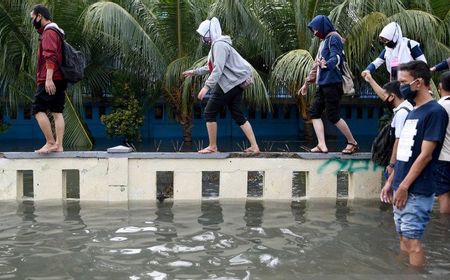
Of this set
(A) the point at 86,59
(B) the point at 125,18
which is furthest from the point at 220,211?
(A) the point at 86,59

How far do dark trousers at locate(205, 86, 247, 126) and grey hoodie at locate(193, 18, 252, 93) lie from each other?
0.23 ft

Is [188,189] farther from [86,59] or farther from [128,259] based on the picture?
[86,59]

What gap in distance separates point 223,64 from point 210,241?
2460 mm

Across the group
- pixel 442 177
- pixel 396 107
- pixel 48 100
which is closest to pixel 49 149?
pixel 48 100

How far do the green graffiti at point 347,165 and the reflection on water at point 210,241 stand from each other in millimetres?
408

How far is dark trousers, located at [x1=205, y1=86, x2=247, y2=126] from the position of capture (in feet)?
23.5

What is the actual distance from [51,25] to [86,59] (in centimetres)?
620

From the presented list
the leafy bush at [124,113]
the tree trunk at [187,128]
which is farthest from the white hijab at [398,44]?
the leafy bush at [124,113]

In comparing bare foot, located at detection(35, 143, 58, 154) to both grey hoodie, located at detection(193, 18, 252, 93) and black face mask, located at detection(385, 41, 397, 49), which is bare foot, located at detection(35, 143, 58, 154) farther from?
black face mask, located at detection(385, 41, 397, 49)

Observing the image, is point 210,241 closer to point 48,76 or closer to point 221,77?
point 221,77

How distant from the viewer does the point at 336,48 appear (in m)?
6.87

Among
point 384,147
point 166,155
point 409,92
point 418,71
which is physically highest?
point 418,71

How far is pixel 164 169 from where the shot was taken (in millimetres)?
7059

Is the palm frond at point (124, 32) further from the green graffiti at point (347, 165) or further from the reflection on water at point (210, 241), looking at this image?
the green graffiti at point (347, 165)
